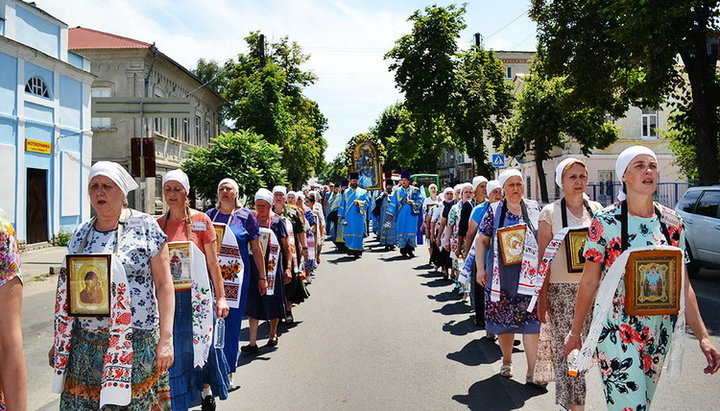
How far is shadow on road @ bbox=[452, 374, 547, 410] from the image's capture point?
17.2ft

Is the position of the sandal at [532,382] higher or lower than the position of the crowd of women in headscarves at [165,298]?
lower

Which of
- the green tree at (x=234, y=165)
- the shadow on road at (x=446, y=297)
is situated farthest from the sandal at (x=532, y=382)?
the green tree at (x=234, y=165)

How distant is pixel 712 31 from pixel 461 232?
1143 cm

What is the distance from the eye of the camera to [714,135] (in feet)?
55.4

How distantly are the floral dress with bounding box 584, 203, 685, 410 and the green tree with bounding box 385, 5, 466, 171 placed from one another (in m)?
30.5

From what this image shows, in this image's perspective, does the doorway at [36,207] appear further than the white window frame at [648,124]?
No

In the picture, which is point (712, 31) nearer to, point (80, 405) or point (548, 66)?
point (548, 66)

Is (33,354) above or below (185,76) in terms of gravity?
below

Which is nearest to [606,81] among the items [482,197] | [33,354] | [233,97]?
[482,197]

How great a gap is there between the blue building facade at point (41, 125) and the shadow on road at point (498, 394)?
17.6 m

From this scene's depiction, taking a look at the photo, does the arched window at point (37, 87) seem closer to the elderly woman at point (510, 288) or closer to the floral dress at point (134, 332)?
the elderly woman at point (510, 288)

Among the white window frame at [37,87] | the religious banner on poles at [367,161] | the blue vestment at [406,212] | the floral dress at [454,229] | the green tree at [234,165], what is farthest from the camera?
the religious banner on poles at [367,161]

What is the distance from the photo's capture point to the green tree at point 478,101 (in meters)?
33.2

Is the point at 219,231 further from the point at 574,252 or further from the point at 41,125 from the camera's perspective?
the point at 41,125
